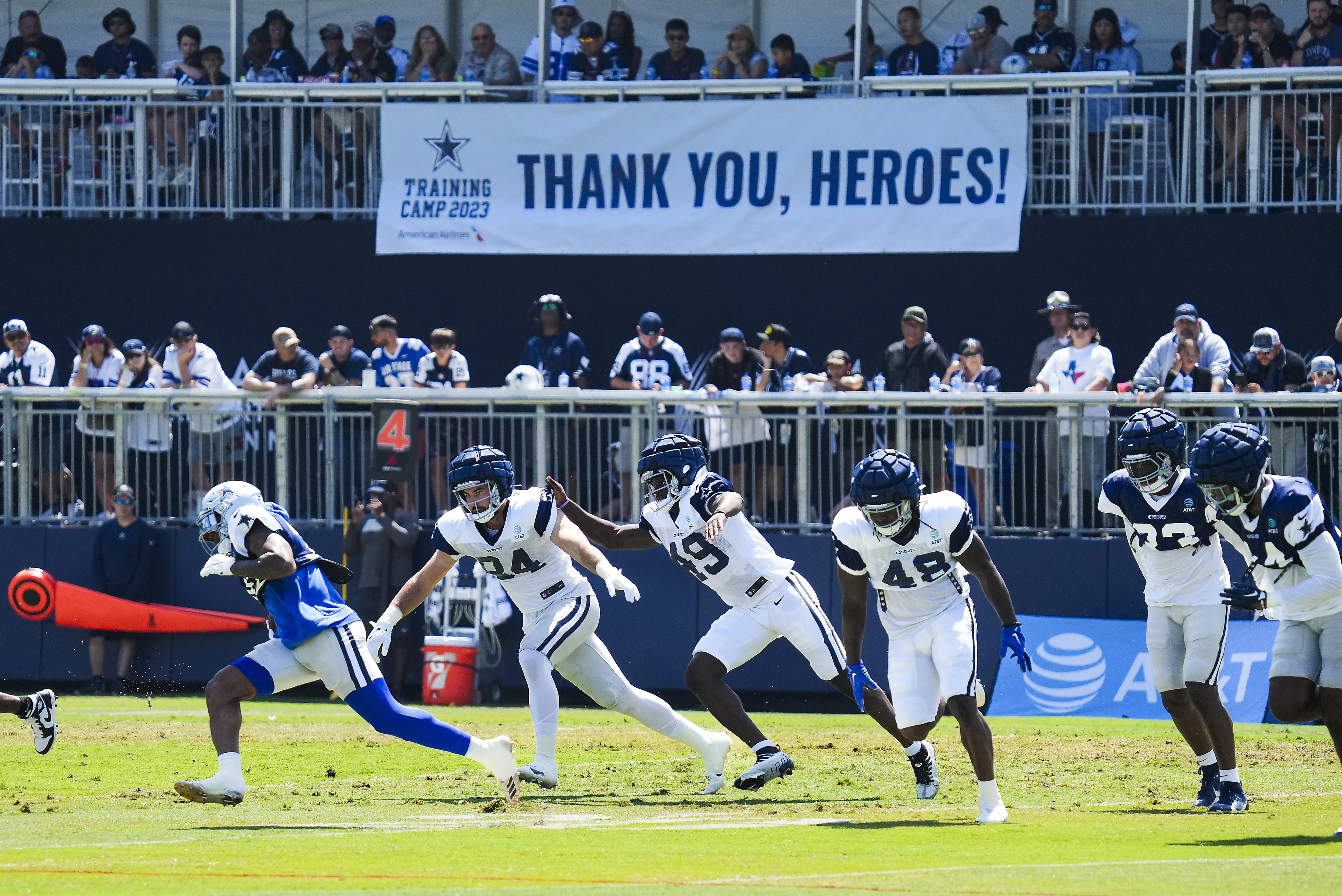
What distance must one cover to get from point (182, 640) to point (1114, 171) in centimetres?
1049

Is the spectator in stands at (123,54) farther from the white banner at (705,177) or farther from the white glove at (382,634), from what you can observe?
the white glove at (382,634)

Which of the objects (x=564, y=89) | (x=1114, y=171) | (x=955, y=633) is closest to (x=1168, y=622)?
(x=955, y=633)

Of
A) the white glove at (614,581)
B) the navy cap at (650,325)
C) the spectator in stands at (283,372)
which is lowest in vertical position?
the white glove at (614,581)

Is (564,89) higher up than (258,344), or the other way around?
(564,89)

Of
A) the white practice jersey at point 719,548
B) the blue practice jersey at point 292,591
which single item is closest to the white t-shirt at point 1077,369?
the white practice jersey at point 719,548

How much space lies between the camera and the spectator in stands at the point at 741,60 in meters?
19.3

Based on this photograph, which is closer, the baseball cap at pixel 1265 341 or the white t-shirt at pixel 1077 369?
the baseball cap at pixel 1265 341

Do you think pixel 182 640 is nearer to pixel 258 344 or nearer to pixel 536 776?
pixel 258 344

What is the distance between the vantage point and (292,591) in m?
9.43

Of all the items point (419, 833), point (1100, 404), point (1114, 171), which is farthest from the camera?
point (1114, 171)

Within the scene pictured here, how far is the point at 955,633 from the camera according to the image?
9.39 metres

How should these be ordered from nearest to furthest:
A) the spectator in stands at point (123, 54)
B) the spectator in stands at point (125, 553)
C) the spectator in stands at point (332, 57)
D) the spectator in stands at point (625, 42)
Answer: the spectator in stands at point (125, 553)
the spectator in stands at point (625, 42)
the spectator in stands at point (332, 57)
the spectator in stands at point (123, 54)

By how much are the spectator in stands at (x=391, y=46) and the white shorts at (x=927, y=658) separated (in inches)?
490

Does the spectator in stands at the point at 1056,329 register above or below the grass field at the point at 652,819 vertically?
above
